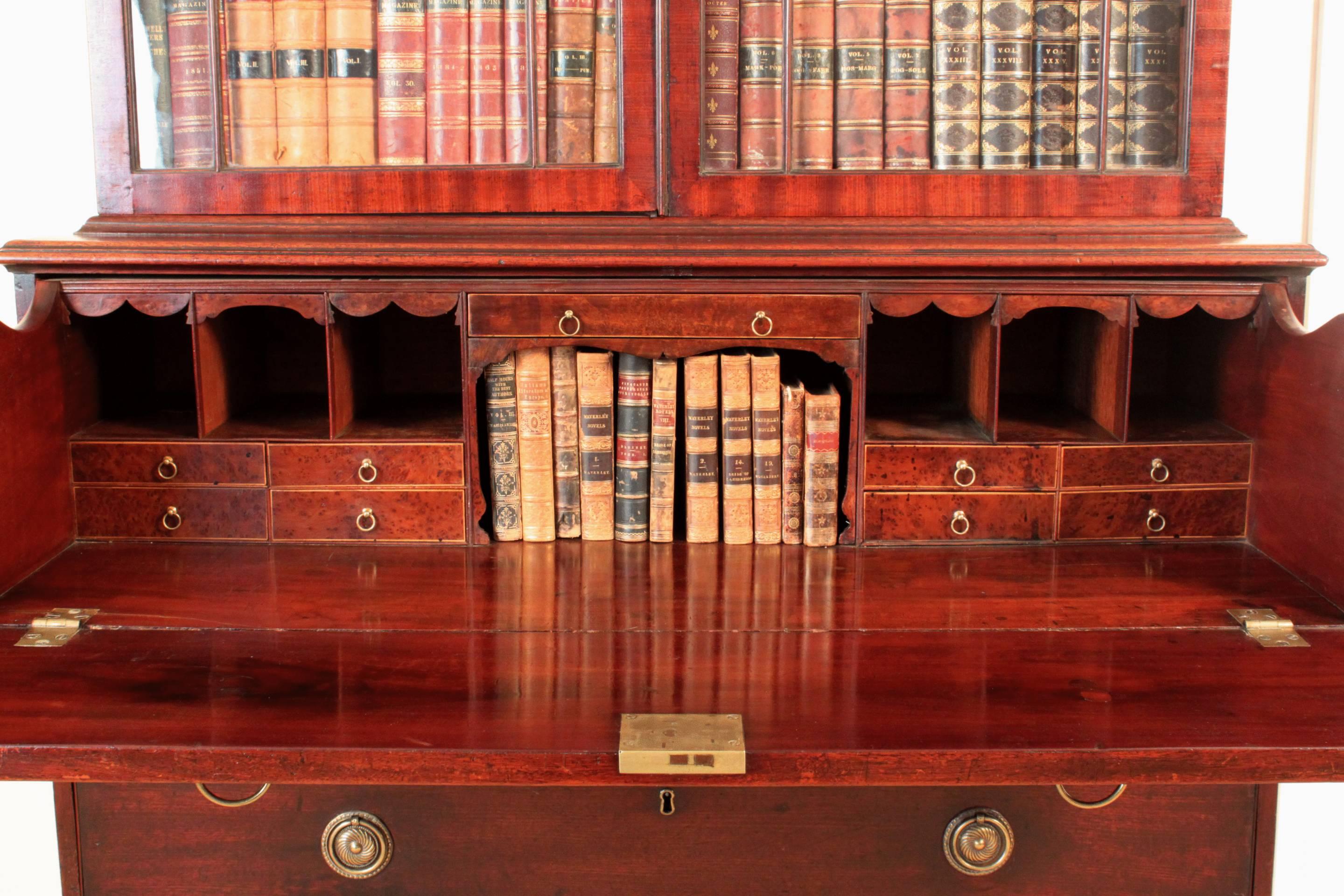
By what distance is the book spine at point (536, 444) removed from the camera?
5.98ft

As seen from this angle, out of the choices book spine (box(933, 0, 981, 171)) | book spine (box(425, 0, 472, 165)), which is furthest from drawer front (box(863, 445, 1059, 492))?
book spine (box(425, 0, 472, 165))

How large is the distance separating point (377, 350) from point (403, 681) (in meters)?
0.90

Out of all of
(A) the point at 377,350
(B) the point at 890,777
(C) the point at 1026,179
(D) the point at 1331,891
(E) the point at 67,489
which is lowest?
(D) the point at 1331,891

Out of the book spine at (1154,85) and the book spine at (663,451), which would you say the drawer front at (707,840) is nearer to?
the book spine at (663,451)

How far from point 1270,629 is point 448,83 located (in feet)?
4.19

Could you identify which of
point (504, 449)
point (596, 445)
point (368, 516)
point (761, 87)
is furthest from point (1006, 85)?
point (368, 516)

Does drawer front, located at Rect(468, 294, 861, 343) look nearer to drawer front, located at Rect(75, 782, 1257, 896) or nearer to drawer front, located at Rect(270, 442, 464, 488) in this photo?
→ drawer front, located at Rect(270, 442, 464, 488)

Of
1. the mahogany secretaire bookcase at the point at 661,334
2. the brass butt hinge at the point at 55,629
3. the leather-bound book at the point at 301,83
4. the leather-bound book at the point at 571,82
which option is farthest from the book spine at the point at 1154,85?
the brass butt hinge at the point at 55,629

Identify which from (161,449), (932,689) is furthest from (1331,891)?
(161,449)

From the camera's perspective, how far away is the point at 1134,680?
1.38 m

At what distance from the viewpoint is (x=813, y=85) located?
1.79 meters

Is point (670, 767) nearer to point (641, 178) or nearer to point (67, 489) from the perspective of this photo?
point (641, 178)

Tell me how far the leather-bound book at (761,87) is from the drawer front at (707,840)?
865 mm

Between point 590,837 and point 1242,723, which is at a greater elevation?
point 1242,723
